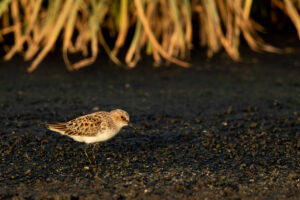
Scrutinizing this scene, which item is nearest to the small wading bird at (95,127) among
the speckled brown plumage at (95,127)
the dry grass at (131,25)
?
the speckled brown plumage at (95,127)

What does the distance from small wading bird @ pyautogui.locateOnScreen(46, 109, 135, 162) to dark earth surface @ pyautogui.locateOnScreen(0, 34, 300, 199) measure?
19 cm

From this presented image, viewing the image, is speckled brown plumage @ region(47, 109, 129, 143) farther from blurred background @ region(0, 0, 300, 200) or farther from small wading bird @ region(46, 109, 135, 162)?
blurred background @ region(0, 0, 300, 200)

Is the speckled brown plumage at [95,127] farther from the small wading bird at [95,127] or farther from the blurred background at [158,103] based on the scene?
the blurred background at [158,103]

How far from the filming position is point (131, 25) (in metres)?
9.12

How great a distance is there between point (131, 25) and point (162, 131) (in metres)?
4.02

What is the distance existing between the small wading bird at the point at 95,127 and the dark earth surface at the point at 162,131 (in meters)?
0.19

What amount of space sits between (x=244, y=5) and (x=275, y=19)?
2545 millimetres

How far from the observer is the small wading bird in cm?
459

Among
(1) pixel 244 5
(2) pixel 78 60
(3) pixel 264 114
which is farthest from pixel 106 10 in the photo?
(3) pixel 264 114

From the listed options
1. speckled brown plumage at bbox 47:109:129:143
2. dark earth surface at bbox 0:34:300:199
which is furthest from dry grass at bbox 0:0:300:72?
speckled brown plumage at bbox 47:109:129:143

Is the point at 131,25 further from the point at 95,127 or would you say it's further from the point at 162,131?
the point at 95,127

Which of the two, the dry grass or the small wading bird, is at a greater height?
the dry grass

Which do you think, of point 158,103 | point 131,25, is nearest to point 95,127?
point 158,103

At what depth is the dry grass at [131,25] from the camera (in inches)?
284
